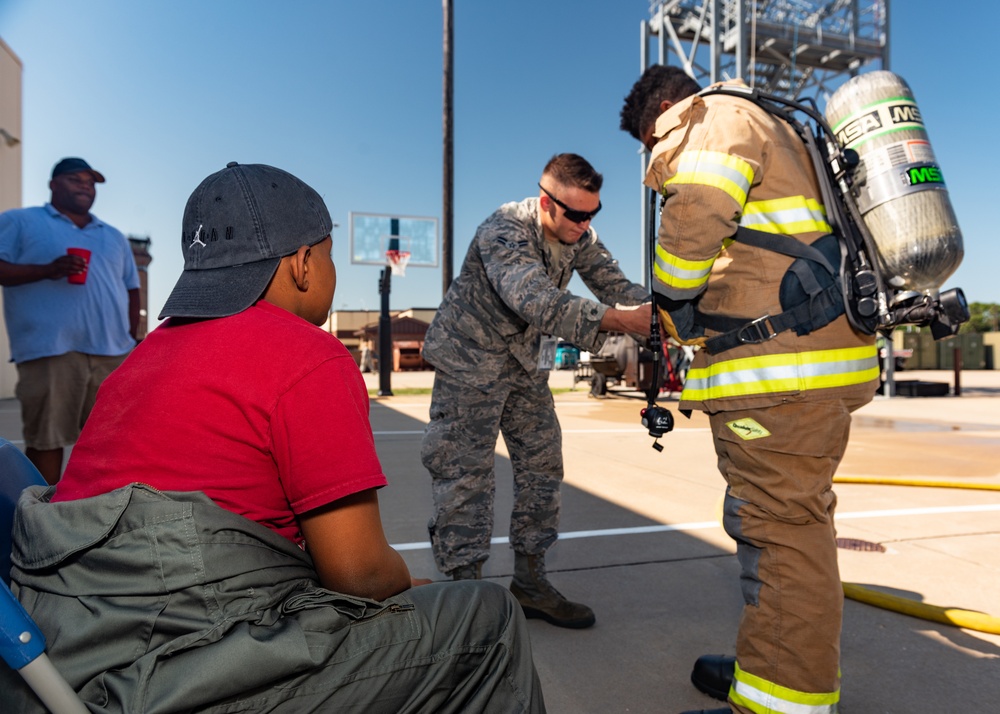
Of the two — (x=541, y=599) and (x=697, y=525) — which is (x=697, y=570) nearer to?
(x=697, y=525)

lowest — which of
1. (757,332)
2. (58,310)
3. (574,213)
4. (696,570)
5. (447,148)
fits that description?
(696,570)

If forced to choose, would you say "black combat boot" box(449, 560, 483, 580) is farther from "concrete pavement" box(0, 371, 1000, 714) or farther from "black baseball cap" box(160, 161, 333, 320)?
"black baseball cap" box(160, 161, 333, 320)

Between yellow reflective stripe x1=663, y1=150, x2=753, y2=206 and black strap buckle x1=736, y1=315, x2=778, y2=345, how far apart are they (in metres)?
0.33

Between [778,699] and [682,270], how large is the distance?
3.92 ft

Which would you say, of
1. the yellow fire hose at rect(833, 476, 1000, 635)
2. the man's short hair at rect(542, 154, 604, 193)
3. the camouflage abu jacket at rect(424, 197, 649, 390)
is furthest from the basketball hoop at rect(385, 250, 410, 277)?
the yellow fire hose at rect(833, 476, 1000, 635)

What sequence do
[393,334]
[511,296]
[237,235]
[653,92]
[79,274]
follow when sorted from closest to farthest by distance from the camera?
[237,235] → [653,92] → [511,296] → [79,274] → [393,334]

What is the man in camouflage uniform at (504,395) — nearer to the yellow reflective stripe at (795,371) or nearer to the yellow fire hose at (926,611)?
the yellow reflective stripe at (795,371)

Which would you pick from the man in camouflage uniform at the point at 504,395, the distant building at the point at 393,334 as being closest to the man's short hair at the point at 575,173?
the man in camouflage uniform at the point at 504,395

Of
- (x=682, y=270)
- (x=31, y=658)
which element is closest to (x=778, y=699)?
(x=682, y=270)

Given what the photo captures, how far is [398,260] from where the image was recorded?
751 inches

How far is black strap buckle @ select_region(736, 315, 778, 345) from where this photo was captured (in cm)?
193

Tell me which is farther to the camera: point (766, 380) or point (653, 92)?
point (653, 92)

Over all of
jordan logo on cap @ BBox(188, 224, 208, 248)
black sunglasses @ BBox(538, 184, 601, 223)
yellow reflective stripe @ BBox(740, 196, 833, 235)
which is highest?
black sunglasses @ BBox(538, 184, 601, 223)

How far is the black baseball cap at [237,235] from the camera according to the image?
1.28m
